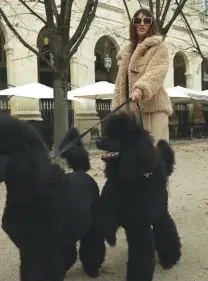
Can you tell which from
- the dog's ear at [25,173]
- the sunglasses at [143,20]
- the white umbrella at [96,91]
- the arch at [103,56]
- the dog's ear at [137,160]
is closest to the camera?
the dog's ear at [25,173]

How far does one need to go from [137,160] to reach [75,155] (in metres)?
0.78

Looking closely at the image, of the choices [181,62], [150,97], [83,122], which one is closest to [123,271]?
[150,97]

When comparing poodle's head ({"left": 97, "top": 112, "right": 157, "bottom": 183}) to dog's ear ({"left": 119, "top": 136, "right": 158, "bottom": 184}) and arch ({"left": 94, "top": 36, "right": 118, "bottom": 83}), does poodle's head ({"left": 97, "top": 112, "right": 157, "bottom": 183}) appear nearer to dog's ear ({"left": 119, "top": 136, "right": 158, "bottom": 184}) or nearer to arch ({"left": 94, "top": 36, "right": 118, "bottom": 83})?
dog's ear ({"left": 119, "top": 136, "right": 158, "bottom": 184})

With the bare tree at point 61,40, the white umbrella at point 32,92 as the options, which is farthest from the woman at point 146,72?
the white umbrella at point 32,92

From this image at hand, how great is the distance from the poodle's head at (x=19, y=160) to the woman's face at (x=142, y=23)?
1.84 metres

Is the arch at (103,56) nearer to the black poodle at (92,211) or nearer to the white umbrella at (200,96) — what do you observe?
the white umbrella at (200,96)

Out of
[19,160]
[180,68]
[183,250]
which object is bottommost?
[183,250]

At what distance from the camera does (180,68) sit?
29.0 meters

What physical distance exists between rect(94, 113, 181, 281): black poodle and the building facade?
10.1 metres

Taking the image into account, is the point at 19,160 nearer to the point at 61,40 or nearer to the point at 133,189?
the point at 133,189

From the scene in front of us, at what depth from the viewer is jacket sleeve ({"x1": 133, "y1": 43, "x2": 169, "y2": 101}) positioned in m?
3.62

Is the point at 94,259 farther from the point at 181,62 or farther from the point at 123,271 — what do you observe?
the point at 181,62

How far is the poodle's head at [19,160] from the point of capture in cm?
247

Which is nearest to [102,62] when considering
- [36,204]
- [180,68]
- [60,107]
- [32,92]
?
[180,68]
